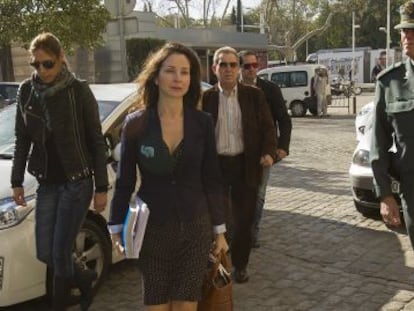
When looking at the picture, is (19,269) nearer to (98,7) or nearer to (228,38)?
(98,7)

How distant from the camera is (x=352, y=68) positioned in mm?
50719

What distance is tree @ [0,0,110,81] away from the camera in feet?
49.1

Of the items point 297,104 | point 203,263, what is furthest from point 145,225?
point 297,104

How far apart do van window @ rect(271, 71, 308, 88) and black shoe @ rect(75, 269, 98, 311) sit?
20685 mm

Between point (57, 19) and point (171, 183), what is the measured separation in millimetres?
12779

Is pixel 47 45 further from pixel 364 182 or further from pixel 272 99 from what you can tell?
pixel 364 182

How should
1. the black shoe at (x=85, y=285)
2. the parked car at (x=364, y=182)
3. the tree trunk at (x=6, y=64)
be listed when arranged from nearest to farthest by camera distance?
the black shoe at (x=85, y=285)
the parked car at (x=364, y=182)
the tree trunk at (x=6, y=64)

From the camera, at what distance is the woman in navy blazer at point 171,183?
306 cm

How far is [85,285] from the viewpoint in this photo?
4.48m

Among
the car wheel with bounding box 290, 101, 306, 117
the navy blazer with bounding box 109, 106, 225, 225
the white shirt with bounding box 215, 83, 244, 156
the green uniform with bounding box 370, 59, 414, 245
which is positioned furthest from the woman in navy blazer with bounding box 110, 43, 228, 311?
the car wheel with bounding box 290, 101, 306, 117

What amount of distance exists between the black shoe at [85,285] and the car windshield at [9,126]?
127 cm

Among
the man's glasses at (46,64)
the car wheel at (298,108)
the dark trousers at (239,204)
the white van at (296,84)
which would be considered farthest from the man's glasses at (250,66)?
the car wheel at (298,108)

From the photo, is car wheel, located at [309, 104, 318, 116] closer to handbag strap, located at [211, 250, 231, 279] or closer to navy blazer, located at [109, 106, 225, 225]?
handbag strap, located at [211, 250, 231, 279]

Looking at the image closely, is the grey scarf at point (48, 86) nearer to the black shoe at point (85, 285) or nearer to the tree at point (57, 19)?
the black shoe at point (85, 285)
